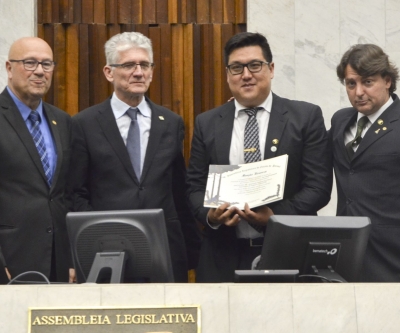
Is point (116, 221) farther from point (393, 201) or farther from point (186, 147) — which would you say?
point (186, 147)

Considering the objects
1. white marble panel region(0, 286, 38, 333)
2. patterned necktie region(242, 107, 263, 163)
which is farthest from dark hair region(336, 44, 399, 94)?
white marble panel region(0, 286, 38, 333)

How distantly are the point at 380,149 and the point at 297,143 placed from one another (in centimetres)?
54

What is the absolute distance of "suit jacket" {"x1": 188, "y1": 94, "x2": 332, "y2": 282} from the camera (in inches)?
202

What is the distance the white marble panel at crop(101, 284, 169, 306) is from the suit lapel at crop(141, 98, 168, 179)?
1952mm

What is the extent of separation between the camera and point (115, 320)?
3469 mm

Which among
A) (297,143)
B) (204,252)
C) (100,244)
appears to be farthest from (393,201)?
(100,244)

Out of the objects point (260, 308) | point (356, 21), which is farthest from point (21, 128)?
point (356, 21)

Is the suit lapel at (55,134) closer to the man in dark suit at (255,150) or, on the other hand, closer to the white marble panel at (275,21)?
the man in dark suit at (255,150)

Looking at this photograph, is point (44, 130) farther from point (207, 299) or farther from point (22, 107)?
point (207, 299)

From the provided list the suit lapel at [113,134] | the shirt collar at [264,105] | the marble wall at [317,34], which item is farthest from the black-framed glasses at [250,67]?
the marble wall at [317,34]

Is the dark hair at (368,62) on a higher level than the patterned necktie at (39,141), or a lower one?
higher

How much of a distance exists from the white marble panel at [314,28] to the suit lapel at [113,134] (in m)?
2.46

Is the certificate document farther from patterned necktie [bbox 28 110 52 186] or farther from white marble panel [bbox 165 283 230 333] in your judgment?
white marble panel [bbox 165 283 230 333]

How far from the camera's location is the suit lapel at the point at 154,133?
545cm
